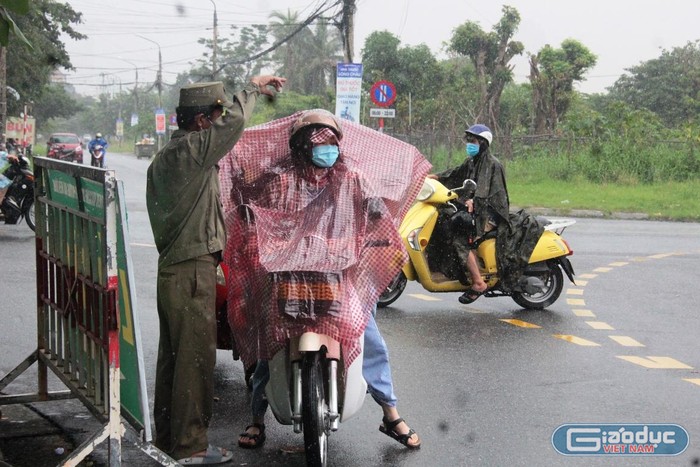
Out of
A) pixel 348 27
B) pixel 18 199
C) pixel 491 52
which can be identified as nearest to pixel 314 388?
pixel 18 199

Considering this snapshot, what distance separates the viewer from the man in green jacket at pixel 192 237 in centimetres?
445

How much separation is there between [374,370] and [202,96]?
5.29 ft

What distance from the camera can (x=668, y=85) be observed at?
46.0 metres

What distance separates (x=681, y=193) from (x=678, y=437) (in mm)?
19215

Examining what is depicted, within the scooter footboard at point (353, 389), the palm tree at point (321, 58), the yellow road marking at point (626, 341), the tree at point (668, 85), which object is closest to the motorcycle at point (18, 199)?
the yellow road marking at point (626, 341)

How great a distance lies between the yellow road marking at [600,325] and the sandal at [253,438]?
4.13 m

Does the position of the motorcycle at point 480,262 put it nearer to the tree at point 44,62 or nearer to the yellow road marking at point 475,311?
the yellow road marking at point 475,311

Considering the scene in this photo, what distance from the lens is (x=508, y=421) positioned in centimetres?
556

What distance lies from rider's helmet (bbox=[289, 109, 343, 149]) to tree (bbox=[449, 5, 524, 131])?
31.8 meters

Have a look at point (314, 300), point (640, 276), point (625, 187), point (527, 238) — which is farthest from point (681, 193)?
point (314, 300)

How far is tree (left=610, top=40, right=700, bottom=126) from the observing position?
44.4m

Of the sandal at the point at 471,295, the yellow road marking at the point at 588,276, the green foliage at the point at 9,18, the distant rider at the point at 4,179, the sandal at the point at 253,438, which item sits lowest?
the yellow road marking at the point at 588,276

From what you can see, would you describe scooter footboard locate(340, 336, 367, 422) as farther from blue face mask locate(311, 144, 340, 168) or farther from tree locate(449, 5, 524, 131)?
tree locate(449, 5, 524, 131)

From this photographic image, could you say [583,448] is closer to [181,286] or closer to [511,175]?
[181,286]
